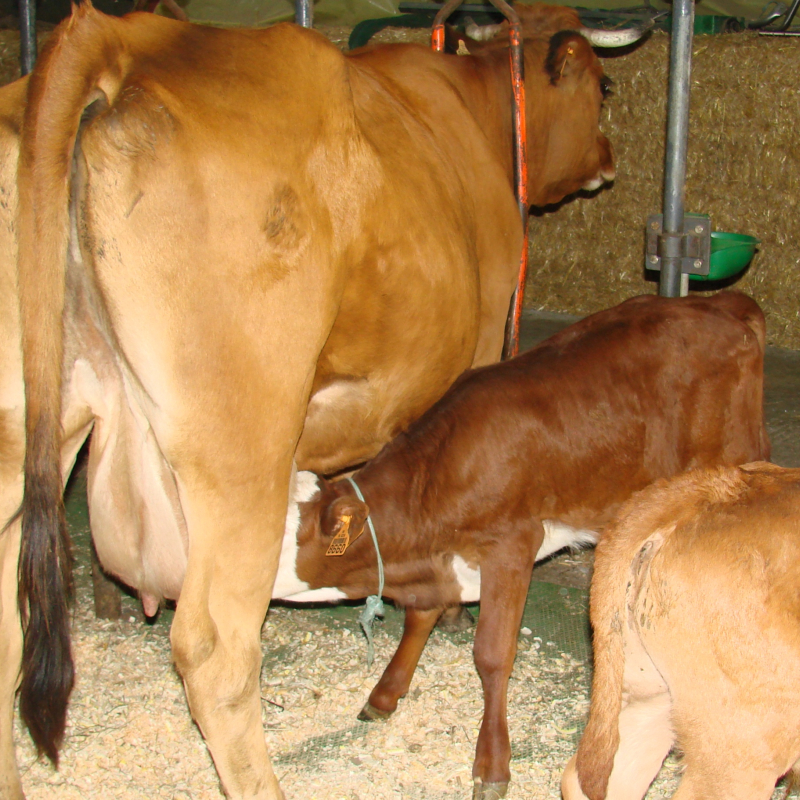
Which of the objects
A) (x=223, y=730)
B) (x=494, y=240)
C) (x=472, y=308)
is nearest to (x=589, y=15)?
(x=494, y=240)

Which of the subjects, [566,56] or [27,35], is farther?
[27,35]

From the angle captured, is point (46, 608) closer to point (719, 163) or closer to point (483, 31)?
point (483, 31)

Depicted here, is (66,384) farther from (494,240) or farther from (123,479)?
(494,240)

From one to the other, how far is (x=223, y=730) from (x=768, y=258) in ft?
19.1

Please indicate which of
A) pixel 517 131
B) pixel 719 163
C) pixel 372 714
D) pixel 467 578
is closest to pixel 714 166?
pixel 719 163

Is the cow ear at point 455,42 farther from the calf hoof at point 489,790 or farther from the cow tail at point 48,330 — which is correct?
the calf hoof at point 489,790

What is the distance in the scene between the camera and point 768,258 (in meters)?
7.12

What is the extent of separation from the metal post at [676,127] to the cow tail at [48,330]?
2516 mm

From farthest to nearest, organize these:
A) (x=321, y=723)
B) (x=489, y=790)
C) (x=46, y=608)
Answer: (x=321, y=723) → (x=489, y=790) → (x=46, y=608)

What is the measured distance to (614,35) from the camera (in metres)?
4.86

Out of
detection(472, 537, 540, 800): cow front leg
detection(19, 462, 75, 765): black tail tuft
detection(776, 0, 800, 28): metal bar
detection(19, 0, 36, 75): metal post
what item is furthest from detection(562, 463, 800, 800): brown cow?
detection(776, 0, 800, 28): metal bar

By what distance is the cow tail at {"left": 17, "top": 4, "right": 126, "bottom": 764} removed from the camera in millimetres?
2305

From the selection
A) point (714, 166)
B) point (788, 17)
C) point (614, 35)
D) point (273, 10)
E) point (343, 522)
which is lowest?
point (343, 522)

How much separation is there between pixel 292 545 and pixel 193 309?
1028mm
